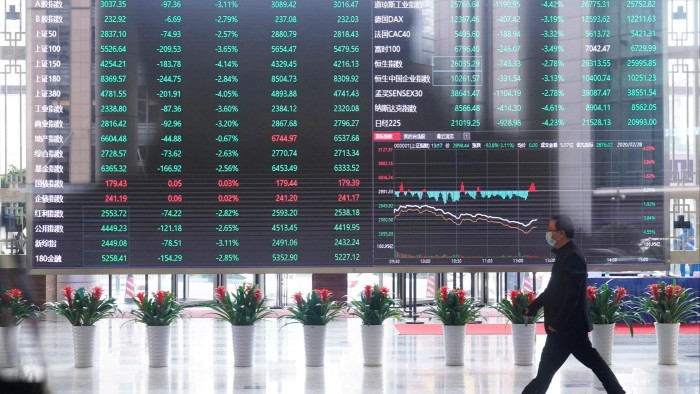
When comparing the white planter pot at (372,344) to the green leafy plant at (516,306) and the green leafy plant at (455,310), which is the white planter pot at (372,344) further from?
the green leafy plant at (516,306)

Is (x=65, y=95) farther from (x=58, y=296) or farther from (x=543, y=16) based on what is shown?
(x=58, y=296)

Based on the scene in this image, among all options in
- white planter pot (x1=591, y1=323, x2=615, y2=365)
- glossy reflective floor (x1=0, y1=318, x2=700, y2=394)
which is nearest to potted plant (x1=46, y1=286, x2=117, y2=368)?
glossy reflective floor (x1=0, y1=318, x2=700, y2=394)

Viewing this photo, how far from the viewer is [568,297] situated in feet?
23.0

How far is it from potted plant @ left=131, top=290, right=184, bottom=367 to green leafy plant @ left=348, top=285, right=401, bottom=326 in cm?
221

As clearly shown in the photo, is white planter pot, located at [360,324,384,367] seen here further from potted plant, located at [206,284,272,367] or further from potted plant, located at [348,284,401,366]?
potted plant, located at [206,284,272,367]

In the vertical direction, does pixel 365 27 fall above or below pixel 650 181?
above

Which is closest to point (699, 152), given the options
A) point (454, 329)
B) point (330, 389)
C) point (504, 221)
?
point (454, 329)

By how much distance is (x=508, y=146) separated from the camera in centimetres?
848

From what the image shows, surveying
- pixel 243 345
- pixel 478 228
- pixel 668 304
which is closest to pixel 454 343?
pixel 478 228

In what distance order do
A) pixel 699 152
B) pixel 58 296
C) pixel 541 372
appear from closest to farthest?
1. pixel 541 372
2. pixel 699 152
3. pixel 58 296

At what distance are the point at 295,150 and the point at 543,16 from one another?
9.16 ft

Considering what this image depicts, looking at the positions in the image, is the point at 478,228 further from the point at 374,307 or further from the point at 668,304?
the point at 668,304

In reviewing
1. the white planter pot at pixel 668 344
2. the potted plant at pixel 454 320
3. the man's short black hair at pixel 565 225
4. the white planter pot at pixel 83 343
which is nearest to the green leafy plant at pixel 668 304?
the white planter pot at pixel 668 344

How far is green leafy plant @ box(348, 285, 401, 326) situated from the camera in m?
10.3
